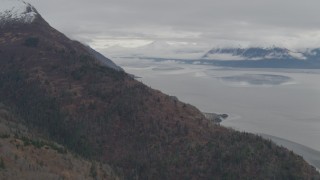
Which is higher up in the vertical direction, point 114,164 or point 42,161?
point 42,161

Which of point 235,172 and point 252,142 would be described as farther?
point 252,142

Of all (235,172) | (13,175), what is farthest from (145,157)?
(13,175)

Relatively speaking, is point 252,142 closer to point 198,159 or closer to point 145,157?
point 198,159

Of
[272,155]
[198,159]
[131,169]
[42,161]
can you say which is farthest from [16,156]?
[272,155]

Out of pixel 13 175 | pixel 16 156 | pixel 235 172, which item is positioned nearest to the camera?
pixel 13 175

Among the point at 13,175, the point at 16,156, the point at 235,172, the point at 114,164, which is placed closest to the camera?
the point at 13,175

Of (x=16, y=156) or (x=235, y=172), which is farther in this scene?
(x=235, y=172)

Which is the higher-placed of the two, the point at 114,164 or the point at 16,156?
the point at 16,156

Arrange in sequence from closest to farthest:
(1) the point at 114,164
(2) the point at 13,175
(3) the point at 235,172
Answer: (2) the point at 13,175, (3) the point at 235,172, (1) the point at 114,164

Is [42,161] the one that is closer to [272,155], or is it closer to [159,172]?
[159,172]
